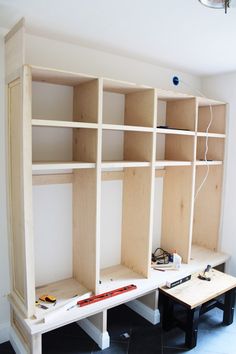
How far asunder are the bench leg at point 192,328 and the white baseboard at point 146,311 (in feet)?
1.15

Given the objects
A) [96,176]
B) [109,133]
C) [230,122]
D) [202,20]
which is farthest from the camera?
[230,122]

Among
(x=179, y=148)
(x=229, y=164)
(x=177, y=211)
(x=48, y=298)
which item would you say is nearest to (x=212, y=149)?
(x=229, y=164)

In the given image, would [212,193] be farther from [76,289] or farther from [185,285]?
[76,289]

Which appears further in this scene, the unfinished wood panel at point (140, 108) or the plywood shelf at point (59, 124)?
the unfinished wood panel at point (140, 108)

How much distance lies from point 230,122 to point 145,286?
188cm

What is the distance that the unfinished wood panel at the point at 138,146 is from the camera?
7.95ft

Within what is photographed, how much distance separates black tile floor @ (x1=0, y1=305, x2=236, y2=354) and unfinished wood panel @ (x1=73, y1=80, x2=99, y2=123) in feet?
5.69

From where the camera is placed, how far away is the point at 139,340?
2365mm

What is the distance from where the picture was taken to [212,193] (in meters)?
3.25

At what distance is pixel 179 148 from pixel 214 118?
2.05 feet

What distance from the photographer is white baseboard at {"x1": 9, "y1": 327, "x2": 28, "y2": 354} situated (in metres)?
2.07

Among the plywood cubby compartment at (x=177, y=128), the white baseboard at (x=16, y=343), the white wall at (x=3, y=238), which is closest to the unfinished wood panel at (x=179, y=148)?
the plywood cubby compartment at (x=177, y=128)

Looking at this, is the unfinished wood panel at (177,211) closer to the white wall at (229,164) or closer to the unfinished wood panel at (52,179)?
the white wall at (229,164)

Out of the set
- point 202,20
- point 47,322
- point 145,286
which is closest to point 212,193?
point 145,286
